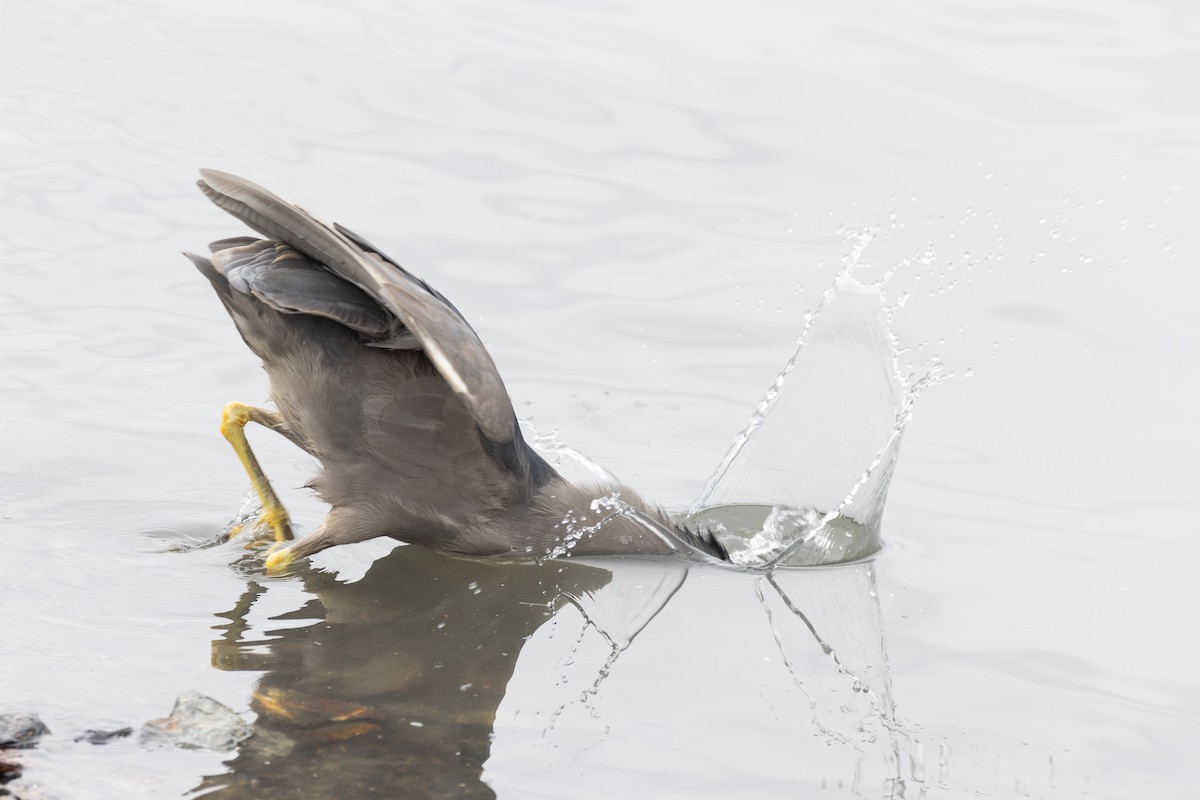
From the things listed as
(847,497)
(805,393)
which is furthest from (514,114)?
(847,497)

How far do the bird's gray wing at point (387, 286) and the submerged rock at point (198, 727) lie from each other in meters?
1.36

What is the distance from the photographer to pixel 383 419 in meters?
5.82

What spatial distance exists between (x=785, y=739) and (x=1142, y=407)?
3642 millimetres

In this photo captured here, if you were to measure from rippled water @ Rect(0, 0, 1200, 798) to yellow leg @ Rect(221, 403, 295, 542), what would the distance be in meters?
0.25

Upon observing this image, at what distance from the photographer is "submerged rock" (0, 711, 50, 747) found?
3975 millimetres

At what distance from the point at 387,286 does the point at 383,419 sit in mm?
857

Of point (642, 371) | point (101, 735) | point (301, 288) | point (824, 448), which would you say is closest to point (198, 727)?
point (101, 735)

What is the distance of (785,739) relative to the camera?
469 centimetres

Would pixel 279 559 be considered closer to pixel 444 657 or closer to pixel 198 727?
pixel 444 657

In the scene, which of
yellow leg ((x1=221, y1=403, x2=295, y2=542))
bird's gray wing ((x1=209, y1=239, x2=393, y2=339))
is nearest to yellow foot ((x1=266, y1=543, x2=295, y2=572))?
yellow leg ((x1=221, y1=403, x2=295, y2=542))

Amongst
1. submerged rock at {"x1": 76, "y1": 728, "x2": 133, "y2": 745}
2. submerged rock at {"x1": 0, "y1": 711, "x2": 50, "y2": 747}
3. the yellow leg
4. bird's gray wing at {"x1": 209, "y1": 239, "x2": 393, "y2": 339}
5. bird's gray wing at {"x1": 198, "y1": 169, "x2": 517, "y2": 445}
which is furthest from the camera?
the yellow leg

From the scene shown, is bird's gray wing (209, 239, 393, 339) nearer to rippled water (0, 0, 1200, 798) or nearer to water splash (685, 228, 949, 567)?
rippled water (0, 0, 1200, 798)

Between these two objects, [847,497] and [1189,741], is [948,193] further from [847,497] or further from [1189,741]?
[1189,741]

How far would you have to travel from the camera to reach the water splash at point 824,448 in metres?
6.41
